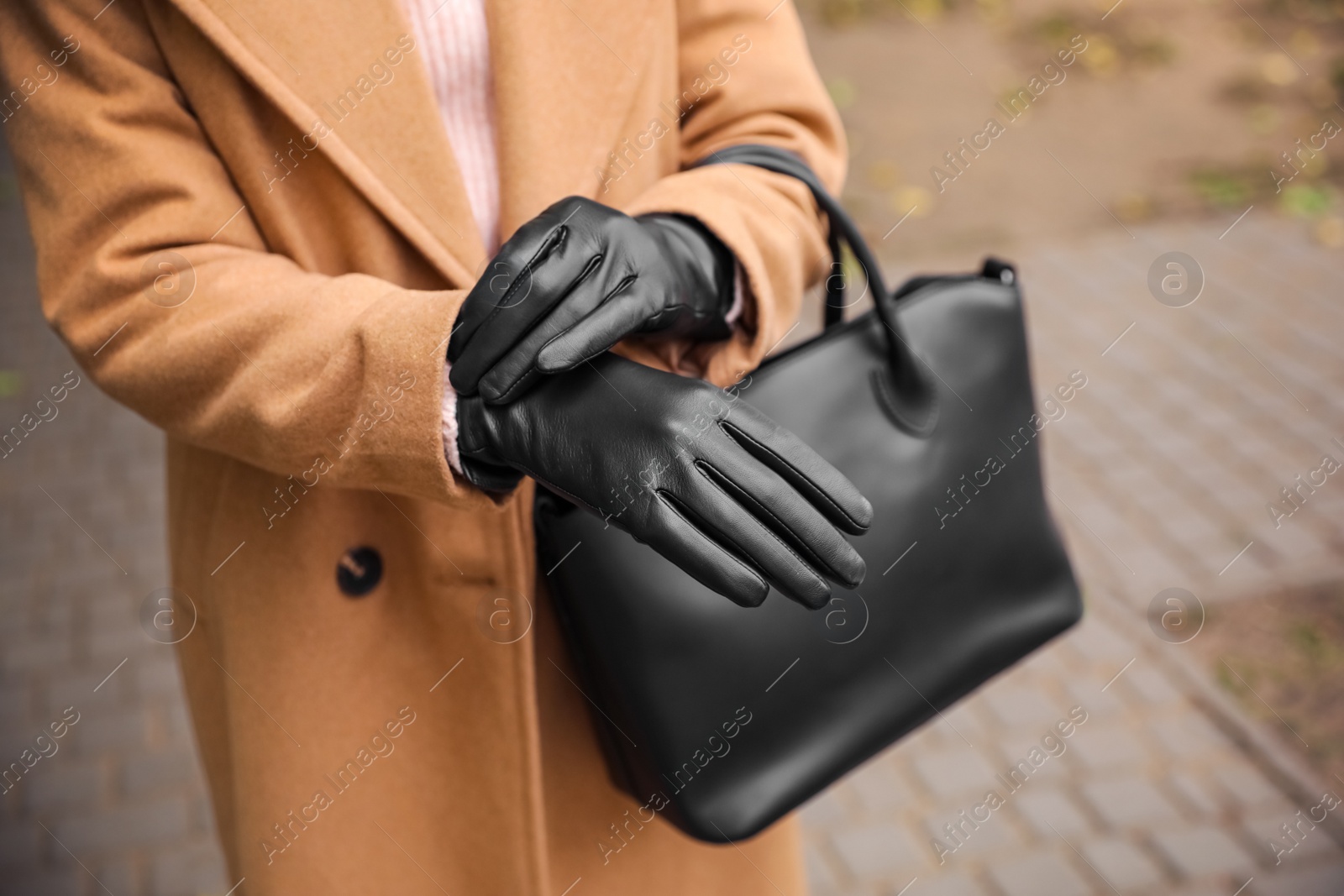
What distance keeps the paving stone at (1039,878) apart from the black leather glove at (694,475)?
6.24 feet

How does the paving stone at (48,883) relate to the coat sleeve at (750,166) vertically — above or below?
below

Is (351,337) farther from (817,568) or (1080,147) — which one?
(1080,147)

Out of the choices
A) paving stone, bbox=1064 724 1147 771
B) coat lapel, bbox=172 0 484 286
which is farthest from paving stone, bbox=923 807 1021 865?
coat lapel, bbox=172 0 484 286

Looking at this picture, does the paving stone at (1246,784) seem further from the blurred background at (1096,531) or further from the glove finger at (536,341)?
the glove finger at (536,341)

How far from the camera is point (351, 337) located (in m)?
1.03

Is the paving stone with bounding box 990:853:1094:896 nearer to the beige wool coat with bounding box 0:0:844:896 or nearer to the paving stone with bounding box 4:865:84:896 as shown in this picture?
the beige wool coat with bounding box 0:0:844:896

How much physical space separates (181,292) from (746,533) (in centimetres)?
65

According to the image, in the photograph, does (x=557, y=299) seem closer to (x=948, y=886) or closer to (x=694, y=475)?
(x=694, y=475)

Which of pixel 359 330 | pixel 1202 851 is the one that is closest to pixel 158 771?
pixel 359 330

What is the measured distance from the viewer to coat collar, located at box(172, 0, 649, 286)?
1.09 metres

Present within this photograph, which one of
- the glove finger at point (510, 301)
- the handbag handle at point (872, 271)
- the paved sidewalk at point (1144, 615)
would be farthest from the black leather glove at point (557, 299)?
the paved sidewalk at point (1144, 615)

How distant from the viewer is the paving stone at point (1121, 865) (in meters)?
2.47

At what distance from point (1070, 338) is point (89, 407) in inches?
164

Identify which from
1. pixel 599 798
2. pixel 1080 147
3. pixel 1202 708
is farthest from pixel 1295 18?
pixel 599 798
